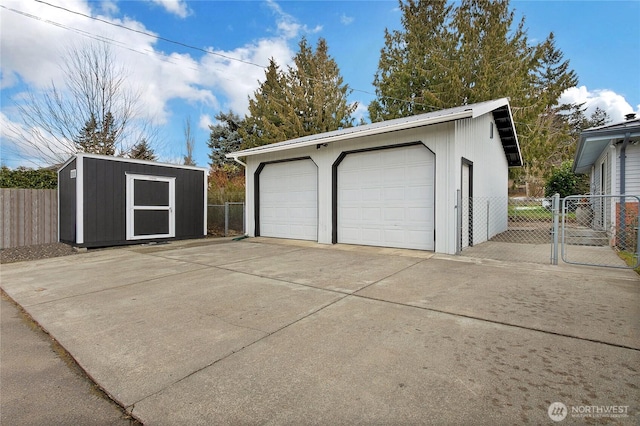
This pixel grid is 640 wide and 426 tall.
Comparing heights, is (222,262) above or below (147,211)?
below

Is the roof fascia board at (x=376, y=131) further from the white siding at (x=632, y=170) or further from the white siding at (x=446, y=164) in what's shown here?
the white siding at (x=632, y=170)

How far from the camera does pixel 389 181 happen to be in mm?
7562

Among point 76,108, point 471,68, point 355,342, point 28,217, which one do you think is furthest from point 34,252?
point 471,68

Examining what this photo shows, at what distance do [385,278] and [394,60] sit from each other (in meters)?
17.5

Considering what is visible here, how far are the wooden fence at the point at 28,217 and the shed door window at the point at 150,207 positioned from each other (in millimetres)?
2405

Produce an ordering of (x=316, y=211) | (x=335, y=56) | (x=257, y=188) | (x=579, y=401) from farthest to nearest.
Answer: (x=335, y=56) → (x=257, y=188) → (x=316, y=211) → (x=579, y=401)

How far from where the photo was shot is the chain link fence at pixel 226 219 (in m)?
11.8

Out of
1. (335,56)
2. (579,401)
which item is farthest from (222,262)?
(335,56)

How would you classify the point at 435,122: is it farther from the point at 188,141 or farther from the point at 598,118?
the point at 598,118

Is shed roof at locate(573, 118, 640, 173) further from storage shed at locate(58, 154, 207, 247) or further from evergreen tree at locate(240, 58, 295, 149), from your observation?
evergreen tree at locate(240, 58, 295, 149)

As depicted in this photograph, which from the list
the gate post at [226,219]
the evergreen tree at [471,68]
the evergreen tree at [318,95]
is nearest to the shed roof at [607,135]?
the evergreen tree at [471,68]

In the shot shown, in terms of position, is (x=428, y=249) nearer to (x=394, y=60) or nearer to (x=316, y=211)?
(x=316, y=211)

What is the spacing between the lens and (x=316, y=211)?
8914 mm

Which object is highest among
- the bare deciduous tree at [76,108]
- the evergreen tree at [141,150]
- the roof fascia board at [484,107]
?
the bare deciduous tree at [76,108]
